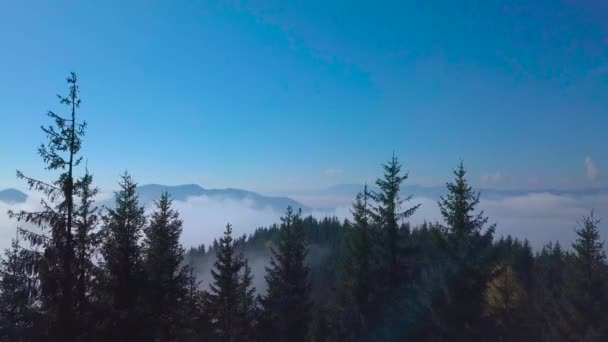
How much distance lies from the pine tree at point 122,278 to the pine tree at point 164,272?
1.61ft

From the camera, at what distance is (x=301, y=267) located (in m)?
28.7

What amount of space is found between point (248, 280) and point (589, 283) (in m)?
23.5

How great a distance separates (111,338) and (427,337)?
14.9 m

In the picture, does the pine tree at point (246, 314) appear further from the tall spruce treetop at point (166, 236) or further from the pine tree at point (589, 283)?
the pine tree at point (589, 283)

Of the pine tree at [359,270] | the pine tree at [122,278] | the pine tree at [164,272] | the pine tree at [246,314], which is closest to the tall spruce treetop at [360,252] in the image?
the pine tree at [359,270]

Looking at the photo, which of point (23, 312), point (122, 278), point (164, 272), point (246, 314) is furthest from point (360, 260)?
point (23, 312)

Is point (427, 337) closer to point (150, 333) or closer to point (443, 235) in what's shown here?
point (443, 235)

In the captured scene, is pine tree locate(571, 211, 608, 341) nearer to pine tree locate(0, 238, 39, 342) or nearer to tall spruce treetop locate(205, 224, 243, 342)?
tall spruce treetop locate(205, 224, 243, 342)

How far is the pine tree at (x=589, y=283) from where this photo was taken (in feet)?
91.4

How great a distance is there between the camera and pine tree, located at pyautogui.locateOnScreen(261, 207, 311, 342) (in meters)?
27.7

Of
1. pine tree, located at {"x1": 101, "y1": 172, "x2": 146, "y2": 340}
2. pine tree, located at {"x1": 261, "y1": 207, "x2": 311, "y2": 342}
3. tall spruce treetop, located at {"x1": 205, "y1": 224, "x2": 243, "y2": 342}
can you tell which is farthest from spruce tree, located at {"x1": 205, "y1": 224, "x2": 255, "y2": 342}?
pine tree, located at {"x1": 101, "y1": 172, "x2": 146, "y2": 340}

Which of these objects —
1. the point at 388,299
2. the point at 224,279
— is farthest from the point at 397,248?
the point at 224,279

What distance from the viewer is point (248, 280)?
28.9 meters

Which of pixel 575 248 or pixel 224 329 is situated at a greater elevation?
pixel 575 248
